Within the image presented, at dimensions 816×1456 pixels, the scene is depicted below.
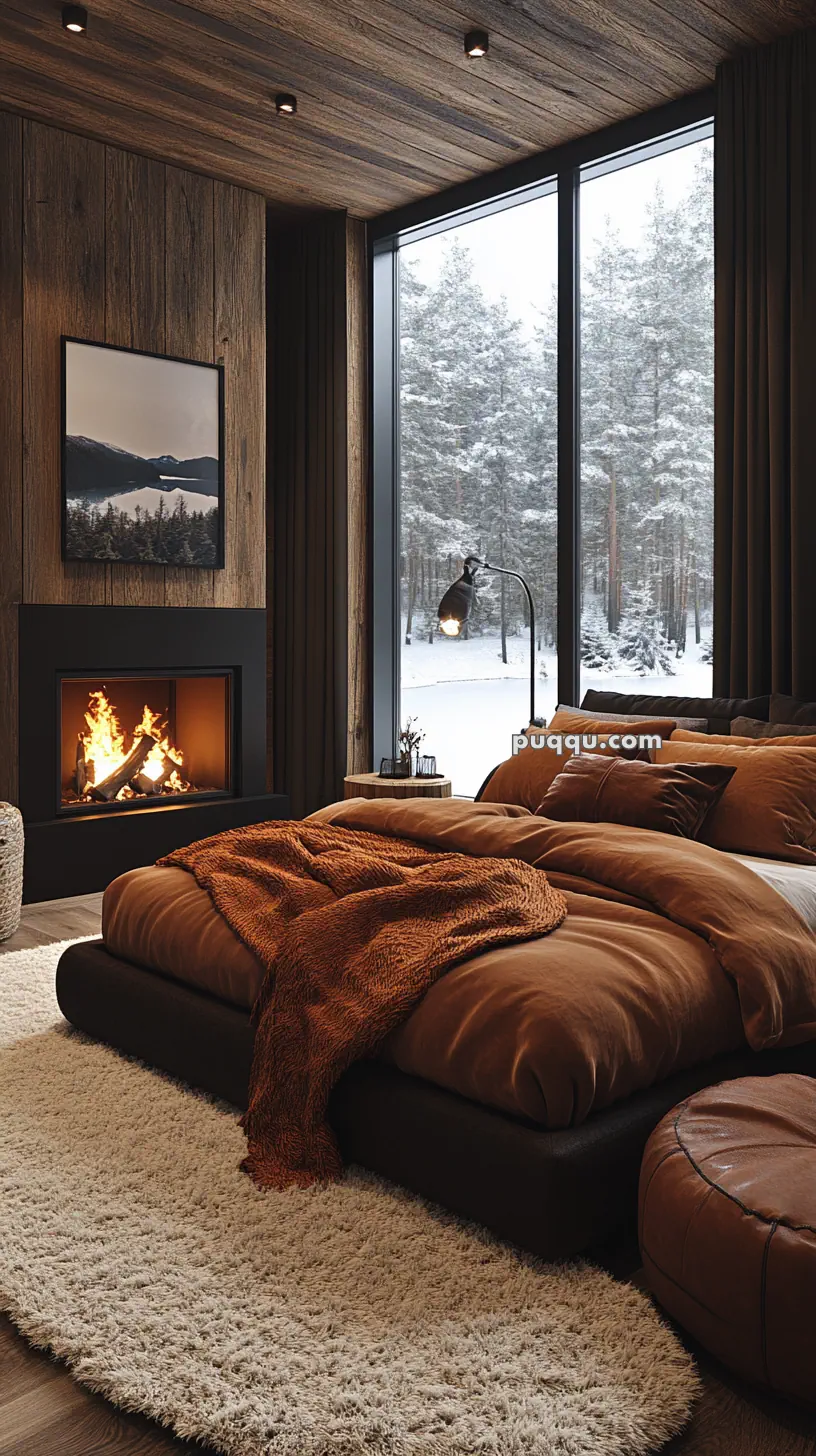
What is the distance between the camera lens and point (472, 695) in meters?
5.52

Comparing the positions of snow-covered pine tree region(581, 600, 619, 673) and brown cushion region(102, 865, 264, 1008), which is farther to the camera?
snow-covered pine tree region(581, 600, 619, 673)

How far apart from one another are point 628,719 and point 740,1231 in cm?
249

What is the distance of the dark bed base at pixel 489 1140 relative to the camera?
190 cm

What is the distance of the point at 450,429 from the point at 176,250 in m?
1.48

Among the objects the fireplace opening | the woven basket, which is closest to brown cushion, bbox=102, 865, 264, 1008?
the woven basket

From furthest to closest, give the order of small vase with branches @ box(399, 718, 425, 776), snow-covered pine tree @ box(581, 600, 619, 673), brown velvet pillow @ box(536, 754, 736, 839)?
small vase with branches @ box(399, 718, 425, 776) < snow-covered pine tree @ box(581, 600, 619, 673) < brown velvet pillow @ box(536, 754, 736, 839)

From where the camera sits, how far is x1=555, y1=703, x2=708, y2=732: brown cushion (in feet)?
12.6

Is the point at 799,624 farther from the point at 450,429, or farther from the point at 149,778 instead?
the point at 149,778

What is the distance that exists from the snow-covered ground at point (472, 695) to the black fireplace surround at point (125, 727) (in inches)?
31.5

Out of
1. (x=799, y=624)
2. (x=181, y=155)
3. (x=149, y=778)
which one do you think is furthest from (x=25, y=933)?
(x=181, y=155)

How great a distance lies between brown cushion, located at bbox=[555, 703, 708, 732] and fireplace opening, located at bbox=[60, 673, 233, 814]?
1949 mm

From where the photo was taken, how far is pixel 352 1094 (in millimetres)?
2230

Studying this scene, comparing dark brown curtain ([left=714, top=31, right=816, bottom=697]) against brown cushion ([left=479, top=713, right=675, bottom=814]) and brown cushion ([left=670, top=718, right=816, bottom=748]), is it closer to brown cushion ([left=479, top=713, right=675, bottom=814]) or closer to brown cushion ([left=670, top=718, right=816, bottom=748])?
brown cushion ([left=670, top=718, right=816, bottom=748])

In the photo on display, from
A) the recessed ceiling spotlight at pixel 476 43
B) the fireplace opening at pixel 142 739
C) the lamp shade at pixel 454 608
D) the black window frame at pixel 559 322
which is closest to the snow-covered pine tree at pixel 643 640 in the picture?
A: the black window frame at pixel 559 322
